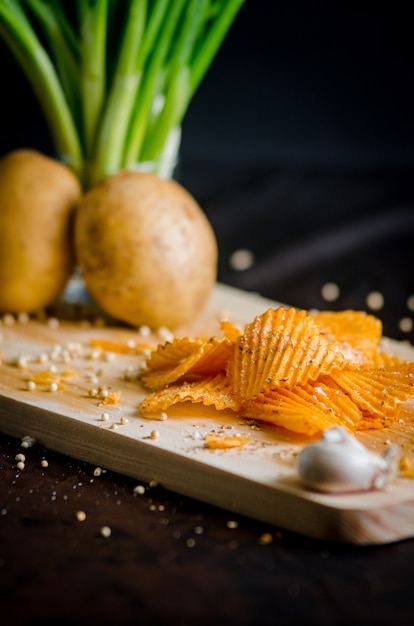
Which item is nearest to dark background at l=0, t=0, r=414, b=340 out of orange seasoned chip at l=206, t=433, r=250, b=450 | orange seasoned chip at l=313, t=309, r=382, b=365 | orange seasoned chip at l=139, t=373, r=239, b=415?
orange seasoned chip at l=313, t=309, r=382, b=365

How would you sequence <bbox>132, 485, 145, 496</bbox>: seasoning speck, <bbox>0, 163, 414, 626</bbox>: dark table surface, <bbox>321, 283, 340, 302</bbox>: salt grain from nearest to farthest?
1. <bbox>0, 163, 414, 626</bbox>: dark table surface
2. <bbox>132, 485, 145, 496</bbox>: seasoning speck
3. <bbox>321, 283, 340, 302</bbox>: salt grain

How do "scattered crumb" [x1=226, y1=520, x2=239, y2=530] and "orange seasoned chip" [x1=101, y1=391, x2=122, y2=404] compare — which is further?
"orange seasoned chip" [x1=101, y1=391, x2=122, y2=404]

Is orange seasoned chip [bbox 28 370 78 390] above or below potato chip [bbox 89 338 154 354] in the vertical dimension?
above

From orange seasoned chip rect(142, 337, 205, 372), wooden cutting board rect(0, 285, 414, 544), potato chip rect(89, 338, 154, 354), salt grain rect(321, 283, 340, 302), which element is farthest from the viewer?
salt grain rect(321, 283, 340, 302)

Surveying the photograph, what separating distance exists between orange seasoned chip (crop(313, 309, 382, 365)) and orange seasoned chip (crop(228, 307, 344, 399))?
108 mm

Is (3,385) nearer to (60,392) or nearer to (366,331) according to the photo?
(60,392)

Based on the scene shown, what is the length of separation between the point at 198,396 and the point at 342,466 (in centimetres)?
32

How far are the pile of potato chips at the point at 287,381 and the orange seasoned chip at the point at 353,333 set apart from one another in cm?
3

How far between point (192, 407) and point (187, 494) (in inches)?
8.7

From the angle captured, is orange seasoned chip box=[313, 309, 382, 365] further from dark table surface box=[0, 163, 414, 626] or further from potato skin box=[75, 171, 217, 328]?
dark table surface box=[0, 163, 414, 626]

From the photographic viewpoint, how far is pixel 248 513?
49.3 inches

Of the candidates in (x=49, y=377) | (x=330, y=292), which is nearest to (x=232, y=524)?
(x=49, y=377)

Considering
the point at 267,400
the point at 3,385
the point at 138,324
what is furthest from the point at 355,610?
the point at 138,324

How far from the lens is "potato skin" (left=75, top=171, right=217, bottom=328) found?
6.08ft
